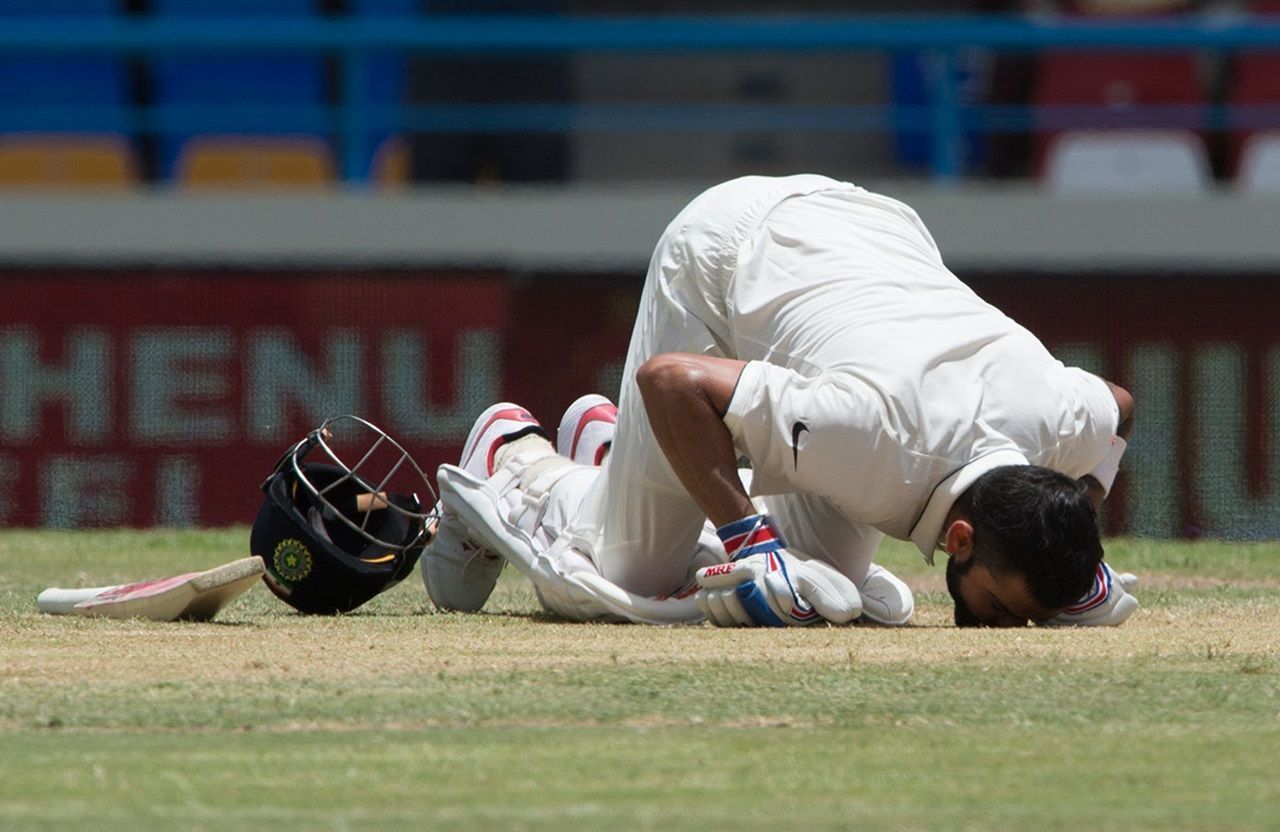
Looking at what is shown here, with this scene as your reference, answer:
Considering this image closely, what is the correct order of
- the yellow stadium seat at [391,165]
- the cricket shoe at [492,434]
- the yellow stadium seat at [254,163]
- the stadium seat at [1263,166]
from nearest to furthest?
1. the cricket shoe at [492,434]
2. the stadium seat at [1263,166]
3. the yellow stadium seat at [254,163]
4. the yellow stadium seat at [391,165]

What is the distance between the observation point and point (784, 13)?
48.6ft

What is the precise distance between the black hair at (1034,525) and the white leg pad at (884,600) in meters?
0.38

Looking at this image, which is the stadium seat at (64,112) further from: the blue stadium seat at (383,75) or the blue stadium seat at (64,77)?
the blue stadium seat at (383,75)

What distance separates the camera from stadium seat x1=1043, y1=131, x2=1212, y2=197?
11953 millimetres

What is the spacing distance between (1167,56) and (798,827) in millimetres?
10838

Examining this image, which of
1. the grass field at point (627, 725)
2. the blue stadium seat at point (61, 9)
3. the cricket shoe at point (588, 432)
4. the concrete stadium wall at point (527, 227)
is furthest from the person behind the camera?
the blue stadium seat at point (61, 9)

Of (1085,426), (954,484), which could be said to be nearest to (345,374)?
(1085,426)

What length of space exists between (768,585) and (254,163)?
844 centimetres

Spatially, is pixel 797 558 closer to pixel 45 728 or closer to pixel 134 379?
pixel 45 728

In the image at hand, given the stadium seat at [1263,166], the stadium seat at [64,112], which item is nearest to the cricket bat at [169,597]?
the stadium seat at [64,112]

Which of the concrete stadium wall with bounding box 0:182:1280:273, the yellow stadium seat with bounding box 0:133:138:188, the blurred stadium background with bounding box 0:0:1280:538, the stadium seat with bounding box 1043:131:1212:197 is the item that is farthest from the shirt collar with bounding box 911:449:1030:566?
the yellow stadium seat with bounding box 0:133:138:188

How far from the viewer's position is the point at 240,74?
45.4ft

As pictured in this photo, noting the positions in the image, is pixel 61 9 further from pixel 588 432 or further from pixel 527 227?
pixel 588 432

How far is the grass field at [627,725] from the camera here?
321 centimetres
